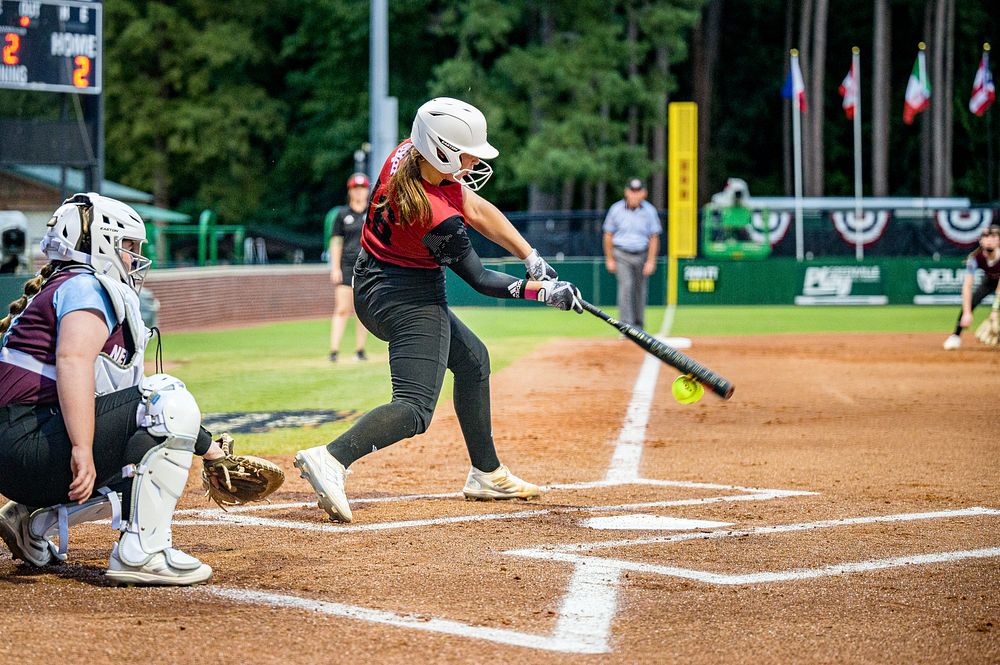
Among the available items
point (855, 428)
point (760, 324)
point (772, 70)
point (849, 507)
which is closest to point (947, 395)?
point (855, 428)

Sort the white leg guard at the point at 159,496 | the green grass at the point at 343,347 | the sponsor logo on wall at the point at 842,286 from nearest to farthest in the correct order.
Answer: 1. the white leg guard at the point at 159,496
2. the green grass at the point at 343,347
3. the sponsor logo on wall at the point at 842,286

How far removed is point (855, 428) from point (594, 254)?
24.0m

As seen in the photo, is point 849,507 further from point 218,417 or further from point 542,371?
point 542,371

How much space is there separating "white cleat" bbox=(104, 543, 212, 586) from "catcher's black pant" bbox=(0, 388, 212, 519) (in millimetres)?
320

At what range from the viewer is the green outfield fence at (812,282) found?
96.8 feet

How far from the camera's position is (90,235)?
187 inches

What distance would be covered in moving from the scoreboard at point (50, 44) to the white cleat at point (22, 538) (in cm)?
826

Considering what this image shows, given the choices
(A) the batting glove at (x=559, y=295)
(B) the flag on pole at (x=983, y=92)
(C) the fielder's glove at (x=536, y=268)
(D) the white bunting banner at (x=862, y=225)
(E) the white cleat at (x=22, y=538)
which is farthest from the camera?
(B) the flag on pole at (x=983, y=92)

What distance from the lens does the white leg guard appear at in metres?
4.74

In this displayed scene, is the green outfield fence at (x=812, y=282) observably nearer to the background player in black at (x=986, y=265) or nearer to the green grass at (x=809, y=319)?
the green grass at (x=809, y=319)

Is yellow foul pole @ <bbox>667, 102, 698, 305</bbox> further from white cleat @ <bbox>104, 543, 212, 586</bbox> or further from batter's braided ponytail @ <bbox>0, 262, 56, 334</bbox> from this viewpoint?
white cleat @ <bbox>104, 543, 212, 586</bbox>

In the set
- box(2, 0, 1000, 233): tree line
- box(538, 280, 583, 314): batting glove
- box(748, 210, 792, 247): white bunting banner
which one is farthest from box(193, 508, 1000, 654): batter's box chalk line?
box(2, 0, 1000, 233): tree line

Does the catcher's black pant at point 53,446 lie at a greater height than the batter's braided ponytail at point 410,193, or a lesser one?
lesser

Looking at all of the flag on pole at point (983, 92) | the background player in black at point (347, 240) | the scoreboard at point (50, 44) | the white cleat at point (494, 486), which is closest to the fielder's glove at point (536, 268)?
the white cleat at point (494, 486)
